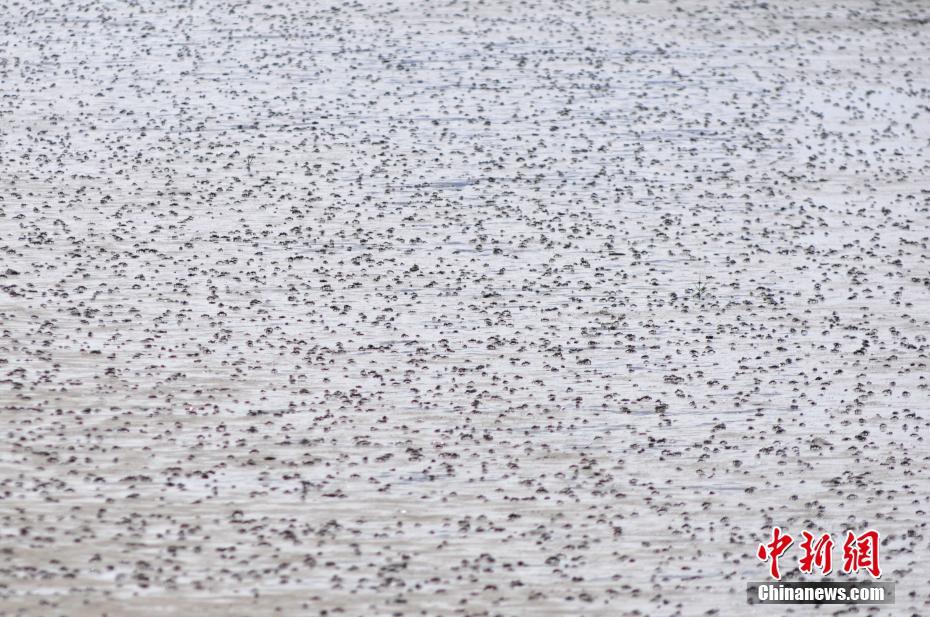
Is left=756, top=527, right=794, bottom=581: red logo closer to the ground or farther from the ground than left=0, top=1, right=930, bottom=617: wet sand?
closer to the ground

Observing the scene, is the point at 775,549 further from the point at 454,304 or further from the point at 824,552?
the point at 454,304

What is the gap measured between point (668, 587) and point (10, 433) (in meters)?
1.26

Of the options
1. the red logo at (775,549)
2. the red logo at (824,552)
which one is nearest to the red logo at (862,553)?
the red logo at (824,552)

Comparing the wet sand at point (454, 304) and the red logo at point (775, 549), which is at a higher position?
the wet sand at point (454, 304)

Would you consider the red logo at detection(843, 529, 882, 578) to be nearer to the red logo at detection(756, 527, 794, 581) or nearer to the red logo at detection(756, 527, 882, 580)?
the red logo at detection(756, 527, 882, 580)

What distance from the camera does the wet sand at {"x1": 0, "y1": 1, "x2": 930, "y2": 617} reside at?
2100mm

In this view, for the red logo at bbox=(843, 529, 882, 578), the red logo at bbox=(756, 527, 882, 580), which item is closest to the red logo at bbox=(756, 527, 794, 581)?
the red logo at bbox=(756, 527, 882, 580)

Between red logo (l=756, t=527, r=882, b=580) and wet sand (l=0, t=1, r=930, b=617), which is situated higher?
wet sand (l=0, t=1, r=930, b=617)

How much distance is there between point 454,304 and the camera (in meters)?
2.87

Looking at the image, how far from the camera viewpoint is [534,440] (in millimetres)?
2422

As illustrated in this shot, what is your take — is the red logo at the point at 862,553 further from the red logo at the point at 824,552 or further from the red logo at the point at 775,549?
the red logo at the point at 775,549

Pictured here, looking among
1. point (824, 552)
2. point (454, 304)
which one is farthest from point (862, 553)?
point (454, 304)

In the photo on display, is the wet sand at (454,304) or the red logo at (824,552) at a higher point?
the wet sand at (454,304)

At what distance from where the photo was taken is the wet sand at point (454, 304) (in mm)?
2100
